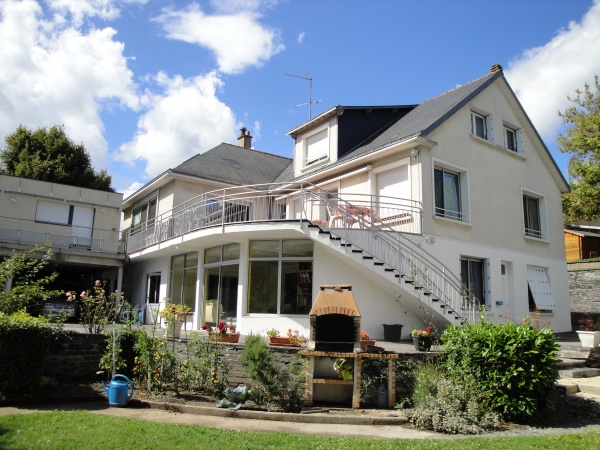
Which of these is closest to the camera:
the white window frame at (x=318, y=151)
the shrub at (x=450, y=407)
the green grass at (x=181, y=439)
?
the green grass at (x=181, y=439)

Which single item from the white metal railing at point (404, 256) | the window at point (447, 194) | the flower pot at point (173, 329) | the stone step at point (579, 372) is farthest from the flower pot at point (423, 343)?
the window at point (447, 194)

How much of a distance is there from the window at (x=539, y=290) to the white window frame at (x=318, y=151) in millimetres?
8569

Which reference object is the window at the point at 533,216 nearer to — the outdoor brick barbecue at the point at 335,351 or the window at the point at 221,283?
the window at the point at 221,283

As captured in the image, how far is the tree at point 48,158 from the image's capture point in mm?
30734

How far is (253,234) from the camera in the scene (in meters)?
13.6

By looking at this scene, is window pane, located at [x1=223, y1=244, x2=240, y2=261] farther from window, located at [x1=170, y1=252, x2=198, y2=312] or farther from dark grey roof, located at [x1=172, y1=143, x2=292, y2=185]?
dark grey roof, located at [x1=172, y1=143, x2=292, y2=185]

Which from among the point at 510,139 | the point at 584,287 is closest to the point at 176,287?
the point at 510,139

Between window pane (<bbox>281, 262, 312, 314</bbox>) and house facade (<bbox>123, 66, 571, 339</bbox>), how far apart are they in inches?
1.3

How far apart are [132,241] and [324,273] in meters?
12.2

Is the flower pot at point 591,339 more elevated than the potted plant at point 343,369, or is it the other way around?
the flower pot at point 591,339

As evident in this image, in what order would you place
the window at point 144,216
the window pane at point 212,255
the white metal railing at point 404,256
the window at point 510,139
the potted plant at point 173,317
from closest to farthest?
1. the potted plant at point 173,317
2. the white metal railing at point 404,256
3. the window pane at point 212,255
4. the window at point 510,139
5. the window at point 144,216

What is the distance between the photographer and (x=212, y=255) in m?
16.1

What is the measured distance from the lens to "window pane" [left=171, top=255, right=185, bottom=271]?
59.9 ft

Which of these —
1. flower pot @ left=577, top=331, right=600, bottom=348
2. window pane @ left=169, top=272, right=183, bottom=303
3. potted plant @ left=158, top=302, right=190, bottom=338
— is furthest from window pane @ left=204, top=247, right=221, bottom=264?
flower pot @ left=577, top=331, right=600, bottom=348
